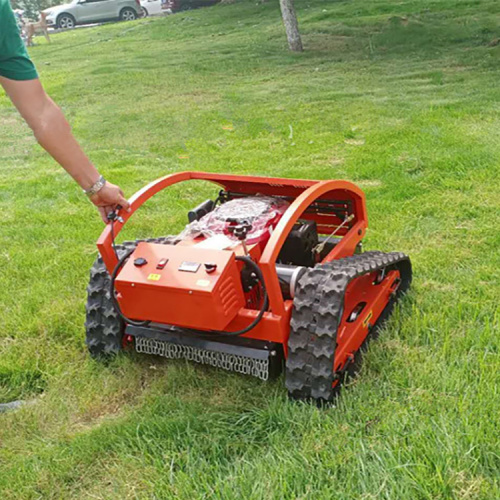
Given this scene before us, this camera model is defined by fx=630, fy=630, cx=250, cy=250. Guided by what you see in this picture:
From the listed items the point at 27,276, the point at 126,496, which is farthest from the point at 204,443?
the point at 27,276

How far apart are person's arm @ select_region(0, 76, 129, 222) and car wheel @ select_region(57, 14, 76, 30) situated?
25.7m

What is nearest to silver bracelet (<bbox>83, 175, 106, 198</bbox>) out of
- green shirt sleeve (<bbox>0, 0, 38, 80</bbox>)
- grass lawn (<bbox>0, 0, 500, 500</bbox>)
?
green shirt sleeve (<bbox>0, 0, 38, 80</bbox>)

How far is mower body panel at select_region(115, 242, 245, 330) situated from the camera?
2.42 meters

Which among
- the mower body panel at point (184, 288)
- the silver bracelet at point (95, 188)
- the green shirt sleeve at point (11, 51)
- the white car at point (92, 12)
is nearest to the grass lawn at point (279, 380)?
the mower body panel at point (184, 288)

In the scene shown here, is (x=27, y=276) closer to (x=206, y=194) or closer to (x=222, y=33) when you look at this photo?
(x=206, y=194)

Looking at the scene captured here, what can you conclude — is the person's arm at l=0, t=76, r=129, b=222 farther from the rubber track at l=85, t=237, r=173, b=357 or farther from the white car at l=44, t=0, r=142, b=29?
the white car at l=44, t=0, r=142, b=29

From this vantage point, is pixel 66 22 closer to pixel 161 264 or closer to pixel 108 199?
pixel 108 199

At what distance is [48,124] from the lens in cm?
237

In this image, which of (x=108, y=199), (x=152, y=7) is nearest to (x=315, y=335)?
(x=108, y=199)

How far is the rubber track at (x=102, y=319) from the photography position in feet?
9.89

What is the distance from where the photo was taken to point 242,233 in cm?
286

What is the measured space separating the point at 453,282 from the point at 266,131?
449cm

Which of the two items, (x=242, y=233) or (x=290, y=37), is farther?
(x=290, y=37)

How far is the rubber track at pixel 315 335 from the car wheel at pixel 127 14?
25362 millimetres
